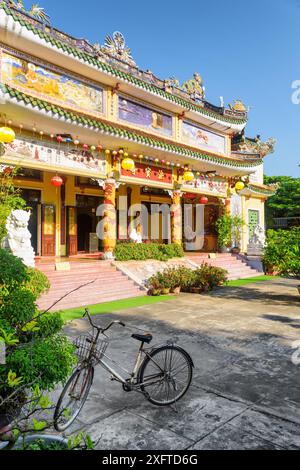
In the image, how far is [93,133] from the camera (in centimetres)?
1050

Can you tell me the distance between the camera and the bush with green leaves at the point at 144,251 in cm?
1231

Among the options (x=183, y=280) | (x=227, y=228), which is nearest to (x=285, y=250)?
(x=183, y=280)

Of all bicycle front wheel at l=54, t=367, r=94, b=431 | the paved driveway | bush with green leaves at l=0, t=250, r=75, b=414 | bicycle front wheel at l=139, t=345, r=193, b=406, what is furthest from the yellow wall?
bush with green leaves at l=0, t=250, r=75, b=414

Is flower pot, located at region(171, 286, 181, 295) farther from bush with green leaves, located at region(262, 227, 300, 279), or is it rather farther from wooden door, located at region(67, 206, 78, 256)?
wooden door, located at region(67, 206, 78, 256)

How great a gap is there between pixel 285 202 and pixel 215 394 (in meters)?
28.3

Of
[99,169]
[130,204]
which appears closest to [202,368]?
[99,169]

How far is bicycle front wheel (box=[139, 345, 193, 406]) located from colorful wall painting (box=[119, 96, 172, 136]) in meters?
11.4

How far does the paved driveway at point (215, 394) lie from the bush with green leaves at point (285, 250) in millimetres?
2059

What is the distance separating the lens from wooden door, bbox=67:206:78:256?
1407cm

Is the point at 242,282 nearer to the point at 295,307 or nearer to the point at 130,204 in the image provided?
the point at 295,307

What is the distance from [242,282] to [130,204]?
22.2 feet

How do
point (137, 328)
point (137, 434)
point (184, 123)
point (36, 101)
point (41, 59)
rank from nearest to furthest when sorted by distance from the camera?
point (137, 434) → point (137, 328) → point (36, 101) → point (41, 59) → point (184, 123)

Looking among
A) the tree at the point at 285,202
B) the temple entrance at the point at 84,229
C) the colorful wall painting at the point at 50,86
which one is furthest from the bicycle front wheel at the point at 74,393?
the tree at the point at 285,202

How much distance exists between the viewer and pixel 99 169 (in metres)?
11.7
